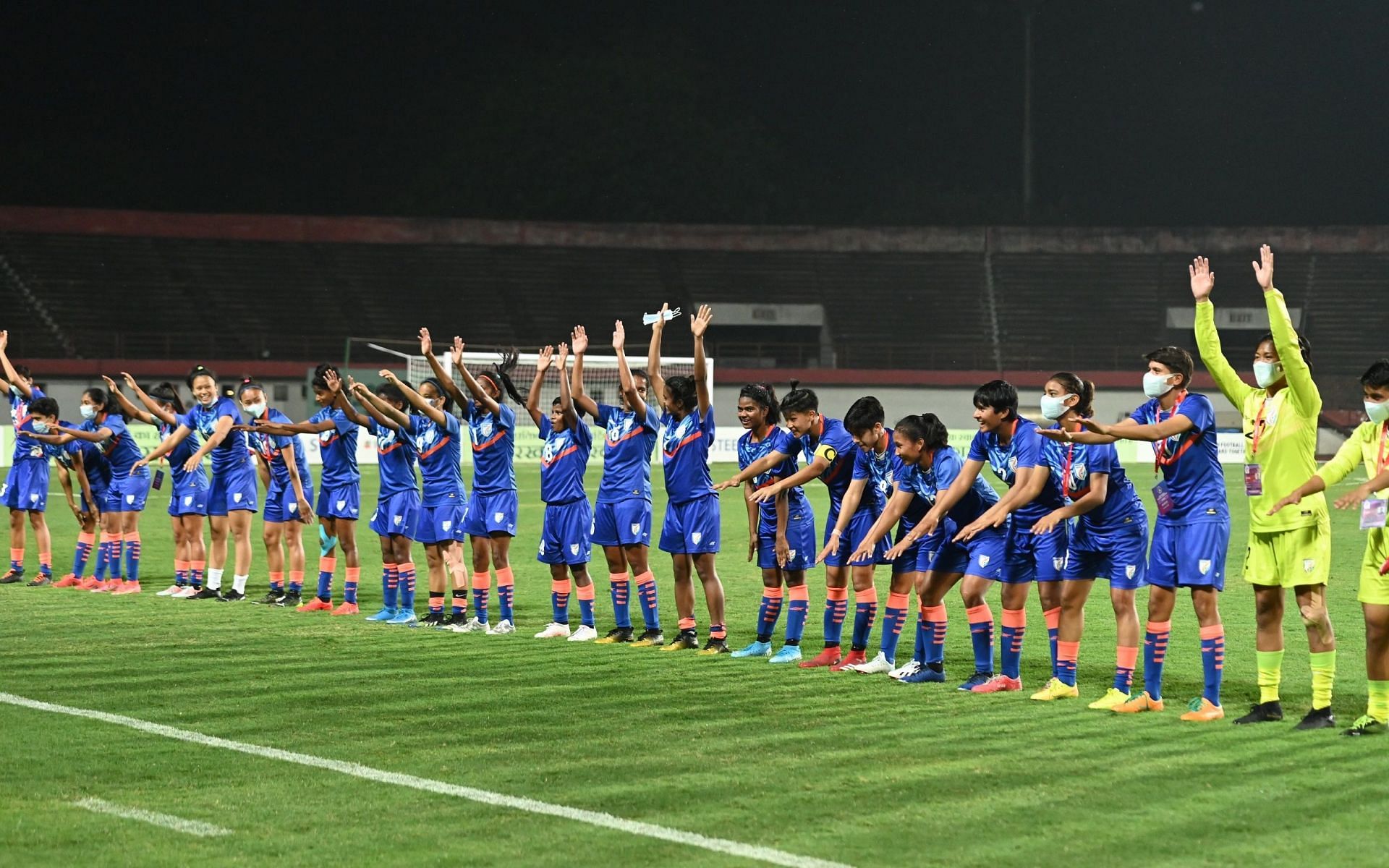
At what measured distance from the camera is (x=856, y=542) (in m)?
10.1

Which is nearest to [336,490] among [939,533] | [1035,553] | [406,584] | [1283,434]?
[406,584]

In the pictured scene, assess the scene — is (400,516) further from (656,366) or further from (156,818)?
(156,818)

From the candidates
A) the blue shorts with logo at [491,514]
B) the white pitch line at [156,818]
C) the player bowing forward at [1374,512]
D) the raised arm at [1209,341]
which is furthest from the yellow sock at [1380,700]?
the blue shorts with logo at [491,514]

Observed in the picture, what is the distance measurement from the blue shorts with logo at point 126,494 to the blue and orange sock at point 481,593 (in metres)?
4.57


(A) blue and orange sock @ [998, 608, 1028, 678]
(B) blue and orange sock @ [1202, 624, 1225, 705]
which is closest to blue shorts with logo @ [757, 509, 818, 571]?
(A) blue and orange sock @ [998, 608, 1028, 678]

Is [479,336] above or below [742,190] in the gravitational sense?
below

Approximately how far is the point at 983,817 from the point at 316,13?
64657mm

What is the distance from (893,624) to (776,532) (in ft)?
3.56

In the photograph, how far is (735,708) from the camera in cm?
829

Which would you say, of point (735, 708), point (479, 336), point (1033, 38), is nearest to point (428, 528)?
point (735, 708)

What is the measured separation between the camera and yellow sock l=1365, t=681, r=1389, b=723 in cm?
754

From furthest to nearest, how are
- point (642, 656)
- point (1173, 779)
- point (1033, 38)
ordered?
point (1033, 38) → point (642, 656) → point (1173, 779)

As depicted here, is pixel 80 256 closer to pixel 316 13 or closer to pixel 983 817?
pixel 316 13

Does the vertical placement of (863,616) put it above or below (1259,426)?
below
